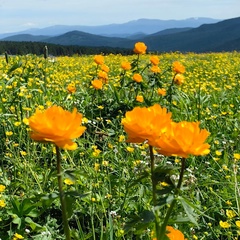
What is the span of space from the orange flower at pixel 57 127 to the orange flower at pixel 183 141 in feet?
0.54

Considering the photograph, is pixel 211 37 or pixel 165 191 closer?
pixel 165 191

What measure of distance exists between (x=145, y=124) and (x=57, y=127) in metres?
0.19

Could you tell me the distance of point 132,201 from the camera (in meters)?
1.89

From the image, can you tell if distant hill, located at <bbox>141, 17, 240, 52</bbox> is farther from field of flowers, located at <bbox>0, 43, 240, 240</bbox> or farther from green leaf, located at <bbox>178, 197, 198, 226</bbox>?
green leaf, located at <bbox>178, 197, 198, 226</bbox>

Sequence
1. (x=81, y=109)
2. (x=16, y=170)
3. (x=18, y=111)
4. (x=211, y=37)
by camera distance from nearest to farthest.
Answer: (x=16, y=170)
(x=18, y=111)
(x=81, y=109)
(x=211, y=37)

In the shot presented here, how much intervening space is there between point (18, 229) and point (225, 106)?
2.53m

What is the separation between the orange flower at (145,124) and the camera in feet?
2.86

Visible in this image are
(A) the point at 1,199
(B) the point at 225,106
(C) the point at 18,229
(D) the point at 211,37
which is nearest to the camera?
(C) the point at 18,229

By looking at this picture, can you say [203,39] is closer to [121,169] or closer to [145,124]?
[121,169]

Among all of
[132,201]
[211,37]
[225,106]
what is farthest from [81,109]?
[211,37]

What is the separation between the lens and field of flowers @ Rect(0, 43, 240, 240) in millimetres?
846

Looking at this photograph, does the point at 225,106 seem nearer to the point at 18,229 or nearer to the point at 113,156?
the point at 113,156

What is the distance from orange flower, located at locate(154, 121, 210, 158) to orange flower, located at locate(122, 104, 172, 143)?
0.02m

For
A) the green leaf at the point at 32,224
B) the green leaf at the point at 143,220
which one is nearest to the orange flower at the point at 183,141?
the green leaf at the point at 143,220
